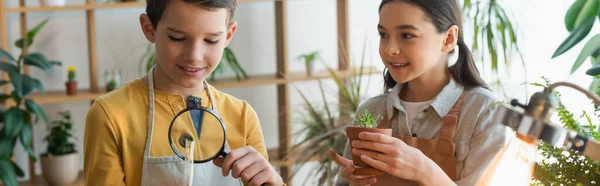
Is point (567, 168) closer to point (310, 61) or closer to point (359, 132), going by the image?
point (359, 132)

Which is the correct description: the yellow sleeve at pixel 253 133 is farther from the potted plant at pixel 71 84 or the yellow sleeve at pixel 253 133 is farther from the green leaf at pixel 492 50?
the potted plant at pixel 71 84

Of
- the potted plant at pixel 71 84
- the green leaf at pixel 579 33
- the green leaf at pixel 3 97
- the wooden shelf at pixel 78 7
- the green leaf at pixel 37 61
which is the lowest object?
the green leaf at pixel 3 97

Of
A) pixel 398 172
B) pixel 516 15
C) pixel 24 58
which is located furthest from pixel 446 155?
pixel 24 58

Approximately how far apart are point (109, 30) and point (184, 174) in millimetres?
2694

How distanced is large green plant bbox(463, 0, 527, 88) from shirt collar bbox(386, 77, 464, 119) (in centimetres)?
149

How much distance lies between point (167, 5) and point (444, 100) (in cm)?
70

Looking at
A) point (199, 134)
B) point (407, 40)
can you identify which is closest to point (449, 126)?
point (407, 40)

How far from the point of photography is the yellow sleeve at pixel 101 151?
1685 mm

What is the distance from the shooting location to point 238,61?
4.51 metres

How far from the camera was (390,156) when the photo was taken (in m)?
1.59

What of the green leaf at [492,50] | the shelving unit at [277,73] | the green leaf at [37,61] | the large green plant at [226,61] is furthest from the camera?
the large green plant at [226,61]

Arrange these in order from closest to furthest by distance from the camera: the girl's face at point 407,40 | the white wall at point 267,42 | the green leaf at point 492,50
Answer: the girl's face at point 407,40, the green leaf at point 492,50, the white wall at point 267,42

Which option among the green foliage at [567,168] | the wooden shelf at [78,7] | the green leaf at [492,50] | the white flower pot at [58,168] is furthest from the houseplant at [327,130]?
the green foliage at [567,168]

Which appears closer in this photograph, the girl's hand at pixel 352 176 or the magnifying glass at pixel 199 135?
the magnifying glass at pixel 199 135
